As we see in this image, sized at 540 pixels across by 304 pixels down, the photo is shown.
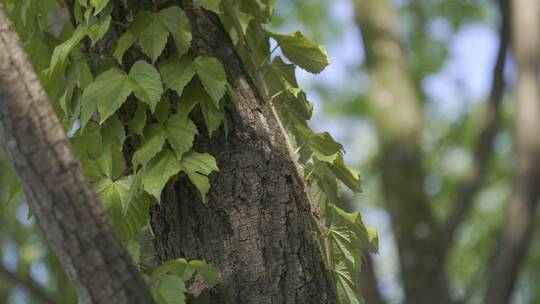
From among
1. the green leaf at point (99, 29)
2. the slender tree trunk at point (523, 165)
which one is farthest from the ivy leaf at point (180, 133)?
the slender tree trunk at point (523, 165)

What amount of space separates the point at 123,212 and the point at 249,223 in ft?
0.85

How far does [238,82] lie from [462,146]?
44.9 feet

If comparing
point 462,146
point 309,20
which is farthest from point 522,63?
point 462,146

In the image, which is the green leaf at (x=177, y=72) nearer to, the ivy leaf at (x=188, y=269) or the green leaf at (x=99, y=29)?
the green leaf at (x=99, y=29)

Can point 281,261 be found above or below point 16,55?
below

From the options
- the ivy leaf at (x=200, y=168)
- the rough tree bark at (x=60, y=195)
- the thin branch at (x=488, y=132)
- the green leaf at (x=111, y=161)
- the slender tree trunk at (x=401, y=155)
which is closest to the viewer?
the rough tree bark at (x=60, y=195)

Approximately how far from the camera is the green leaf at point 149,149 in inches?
66.6

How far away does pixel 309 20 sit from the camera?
12.4 metres

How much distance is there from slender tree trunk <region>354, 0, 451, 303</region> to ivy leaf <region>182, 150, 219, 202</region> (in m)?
4.08

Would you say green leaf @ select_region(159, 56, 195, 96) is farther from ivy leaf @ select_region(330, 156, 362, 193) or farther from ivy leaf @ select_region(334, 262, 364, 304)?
ivy leaf @ select_region(334, 262, 364, 304)

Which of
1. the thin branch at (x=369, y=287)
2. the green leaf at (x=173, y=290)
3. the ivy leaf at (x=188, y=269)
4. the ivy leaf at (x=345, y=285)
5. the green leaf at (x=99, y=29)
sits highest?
the green leaf at (x=99, y=29)

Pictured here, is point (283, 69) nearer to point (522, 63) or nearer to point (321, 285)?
point (321, 285)

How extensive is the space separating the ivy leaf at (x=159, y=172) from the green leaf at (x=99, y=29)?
0.28 meters

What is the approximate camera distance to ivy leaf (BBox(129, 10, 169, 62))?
1.73 meters
